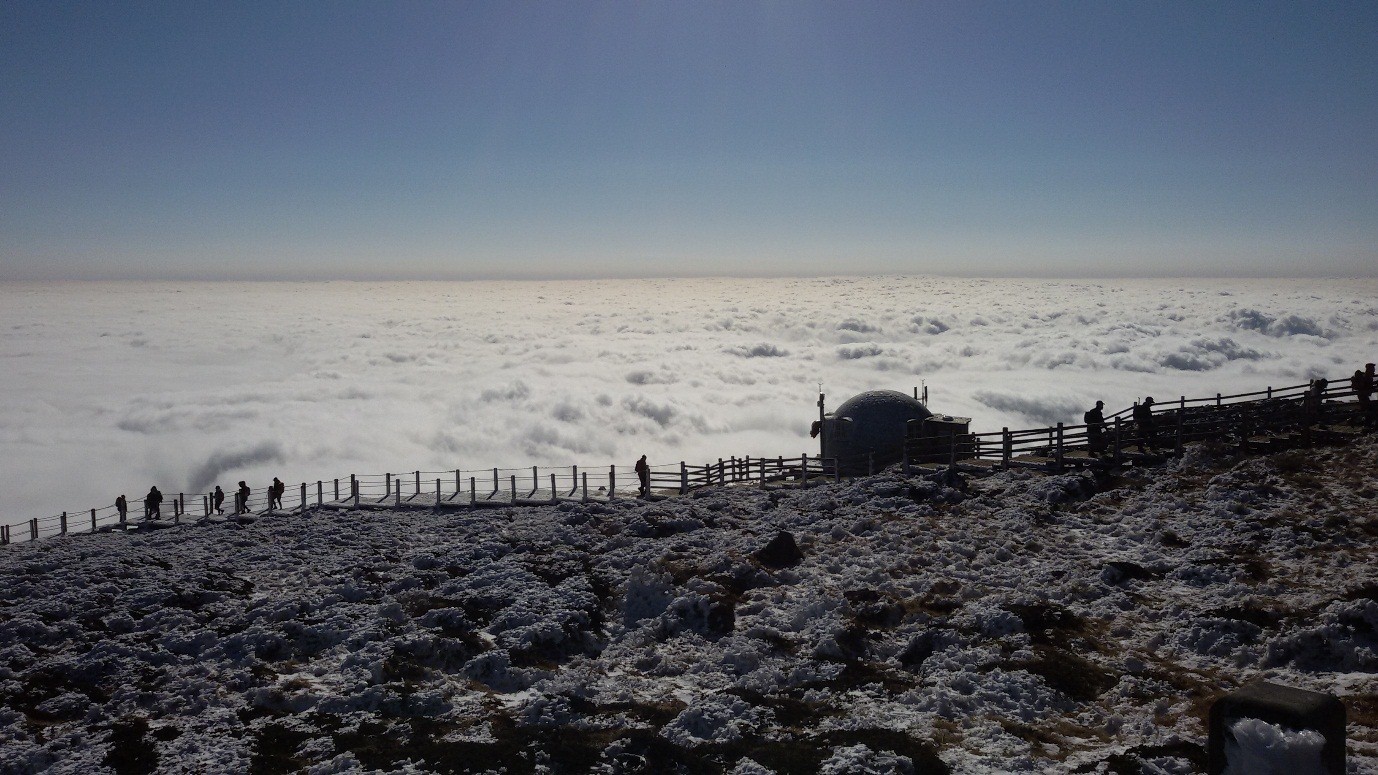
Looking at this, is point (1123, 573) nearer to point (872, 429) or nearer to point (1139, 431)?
point (1139, 431)

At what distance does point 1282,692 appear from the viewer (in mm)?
6277

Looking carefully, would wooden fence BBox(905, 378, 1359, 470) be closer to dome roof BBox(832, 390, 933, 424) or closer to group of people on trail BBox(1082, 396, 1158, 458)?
group of people on trail BBox(1082, 396, 1158, 458)

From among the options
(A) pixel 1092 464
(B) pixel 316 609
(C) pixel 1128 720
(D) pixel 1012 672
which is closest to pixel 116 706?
(B) pixel 316 609

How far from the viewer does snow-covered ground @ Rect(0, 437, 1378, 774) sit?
12.2m

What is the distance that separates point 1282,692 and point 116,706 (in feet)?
55.5

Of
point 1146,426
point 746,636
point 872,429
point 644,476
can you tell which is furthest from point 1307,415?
point 644,476

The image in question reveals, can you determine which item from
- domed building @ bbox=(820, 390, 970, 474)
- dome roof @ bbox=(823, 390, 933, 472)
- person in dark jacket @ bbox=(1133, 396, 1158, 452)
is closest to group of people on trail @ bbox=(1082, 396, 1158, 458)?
person in dark jacket @ bbox=(1133, 396, 1158, 452)

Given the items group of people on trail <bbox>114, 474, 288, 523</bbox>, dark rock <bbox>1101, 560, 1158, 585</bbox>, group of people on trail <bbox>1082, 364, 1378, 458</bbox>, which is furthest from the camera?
group of people on trail <bbox>114, 474, 288, 523</bbox>

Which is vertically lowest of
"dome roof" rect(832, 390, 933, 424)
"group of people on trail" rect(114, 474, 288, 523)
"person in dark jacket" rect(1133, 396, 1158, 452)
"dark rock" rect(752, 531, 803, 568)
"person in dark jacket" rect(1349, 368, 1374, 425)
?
"group of people on trail" rect(114, 474, 288, 523)

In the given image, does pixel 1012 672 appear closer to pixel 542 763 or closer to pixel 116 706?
pixel 542 763

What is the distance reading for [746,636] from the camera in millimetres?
16016

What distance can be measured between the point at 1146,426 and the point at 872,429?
39.0 ft

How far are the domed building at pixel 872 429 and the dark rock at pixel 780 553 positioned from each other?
50.9ft

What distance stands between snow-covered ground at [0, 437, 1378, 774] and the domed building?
1071 centimetres
